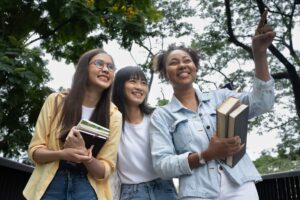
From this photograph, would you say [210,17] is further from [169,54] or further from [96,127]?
[96,127]

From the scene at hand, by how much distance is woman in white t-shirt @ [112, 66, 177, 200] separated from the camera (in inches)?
95.0

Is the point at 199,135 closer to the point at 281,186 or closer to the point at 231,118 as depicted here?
the point at 231,118

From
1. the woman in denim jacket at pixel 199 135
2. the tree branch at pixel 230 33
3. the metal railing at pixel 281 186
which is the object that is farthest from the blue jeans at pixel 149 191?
the tree branch at pixel 230 33

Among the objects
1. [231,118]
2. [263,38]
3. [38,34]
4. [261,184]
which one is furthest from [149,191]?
[38,34]

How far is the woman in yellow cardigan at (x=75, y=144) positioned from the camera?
6.71 ft

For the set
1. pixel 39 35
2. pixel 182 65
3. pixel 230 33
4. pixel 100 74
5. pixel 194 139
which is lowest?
pixel 194 139

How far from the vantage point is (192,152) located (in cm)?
220

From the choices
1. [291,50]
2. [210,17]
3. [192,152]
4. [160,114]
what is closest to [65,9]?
[160,114]

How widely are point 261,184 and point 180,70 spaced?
8.01 feet

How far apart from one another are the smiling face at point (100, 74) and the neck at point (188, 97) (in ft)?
1.40

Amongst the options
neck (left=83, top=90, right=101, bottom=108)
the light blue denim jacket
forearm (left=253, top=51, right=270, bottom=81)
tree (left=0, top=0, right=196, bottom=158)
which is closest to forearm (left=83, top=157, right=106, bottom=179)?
the light blue denim jacket

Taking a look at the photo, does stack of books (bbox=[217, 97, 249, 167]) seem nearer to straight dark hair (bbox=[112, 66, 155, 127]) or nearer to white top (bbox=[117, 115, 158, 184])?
white top (bbox=[117, 115, 158, 184])

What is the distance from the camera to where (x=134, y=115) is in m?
2.69

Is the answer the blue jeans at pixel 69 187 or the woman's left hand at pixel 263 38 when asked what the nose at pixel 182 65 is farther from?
the blue jeans at pixel 69 187
